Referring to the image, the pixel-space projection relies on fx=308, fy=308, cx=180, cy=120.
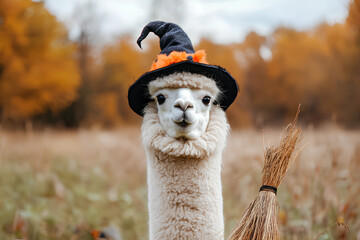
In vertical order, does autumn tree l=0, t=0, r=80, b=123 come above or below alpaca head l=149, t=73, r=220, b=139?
above

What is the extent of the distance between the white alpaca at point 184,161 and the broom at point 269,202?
0.26 meters

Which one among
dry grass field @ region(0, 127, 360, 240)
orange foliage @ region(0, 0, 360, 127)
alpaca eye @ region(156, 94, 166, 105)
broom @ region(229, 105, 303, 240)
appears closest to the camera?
broom @ region(229, 105, 303, 240)

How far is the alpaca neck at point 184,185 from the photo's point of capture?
1.90 metres

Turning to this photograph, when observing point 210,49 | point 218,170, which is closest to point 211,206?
point 218,170

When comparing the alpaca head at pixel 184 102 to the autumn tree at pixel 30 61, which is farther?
the autumn tree at pixel 30 61

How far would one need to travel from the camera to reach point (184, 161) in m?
1.95

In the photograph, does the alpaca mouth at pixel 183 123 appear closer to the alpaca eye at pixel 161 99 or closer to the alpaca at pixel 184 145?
the alpaca at pixel 184 145

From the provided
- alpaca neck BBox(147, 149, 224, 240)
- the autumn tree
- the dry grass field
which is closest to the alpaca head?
alpaca neck BBox(147, 149, 224, 240)

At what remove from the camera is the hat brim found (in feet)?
6.33

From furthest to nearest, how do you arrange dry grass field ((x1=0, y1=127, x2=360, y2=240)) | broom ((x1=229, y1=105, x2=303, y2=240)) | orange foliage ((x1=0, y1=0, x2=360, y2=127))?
orange foliage ((x1=0, y1=0, x2=360, y2=127))
dry grass field ((x1=0, y1=127, x2=360, y2=240))
broom ((x1=229, y1=105, x2=303, y2=240))

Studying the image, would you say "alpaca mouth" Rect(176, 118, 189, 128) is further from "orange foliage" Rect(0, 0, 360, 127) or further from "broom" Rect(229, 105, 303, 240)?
"orange foliage" Rect(0, 0, 360, 127)

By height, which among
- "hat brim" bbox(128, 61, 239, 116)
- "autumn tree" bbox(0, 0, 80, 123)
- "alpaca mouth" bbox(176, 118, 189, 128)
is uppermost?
"autumn tree" bbox(0, 0, 80, 123)

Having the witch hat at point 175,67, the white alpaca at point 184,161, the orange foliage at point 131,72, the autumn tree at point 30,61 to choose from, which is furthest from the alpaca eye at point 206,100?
the autumn tree at point 30,61

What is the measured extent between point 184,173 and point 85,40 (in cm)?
1602
